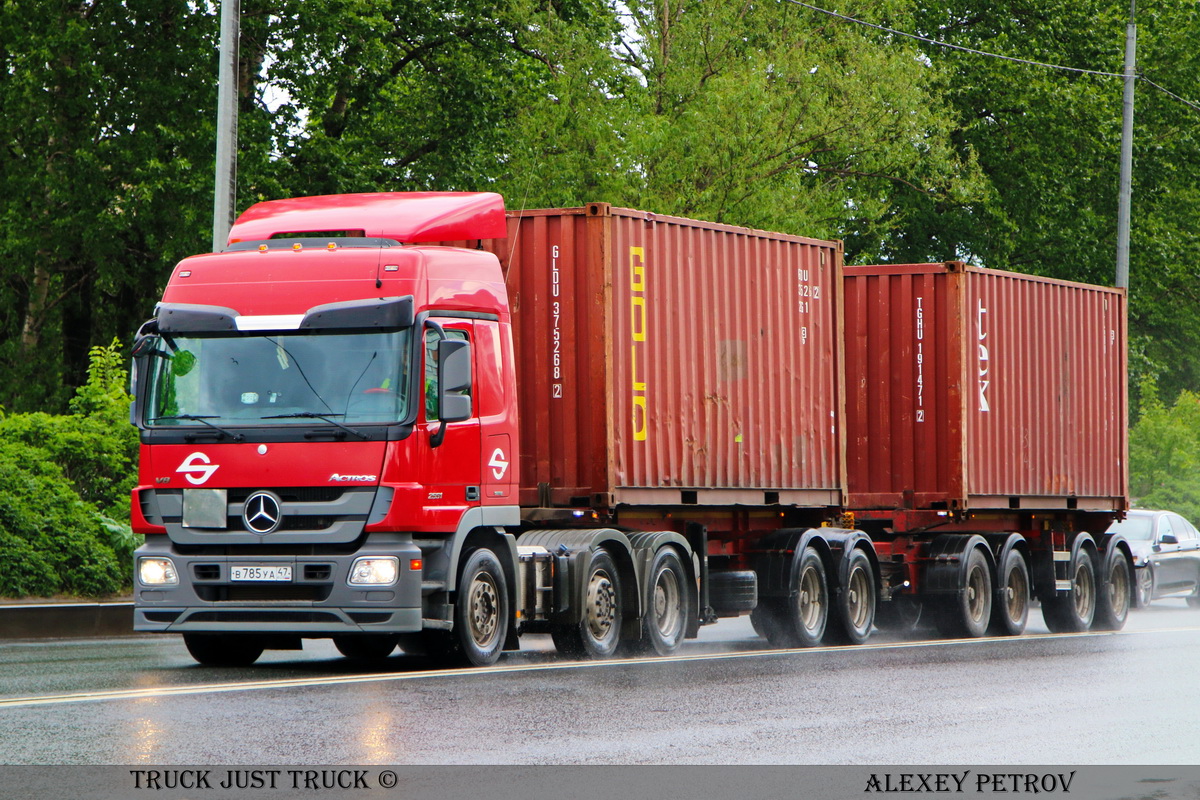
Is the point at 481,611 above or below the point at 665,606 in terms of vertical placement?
above

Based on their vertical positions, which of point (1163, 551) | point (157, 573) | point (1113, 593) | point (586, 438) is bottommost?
point (1113, 593)

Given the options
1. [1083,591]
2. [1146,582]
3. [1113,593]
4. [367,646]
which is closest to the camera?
[367,646]

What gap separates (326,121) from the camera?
3116 cm

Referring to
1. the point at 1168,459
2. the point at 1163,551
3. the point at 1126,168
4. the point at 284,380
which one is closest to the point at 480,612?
the point at 284,380

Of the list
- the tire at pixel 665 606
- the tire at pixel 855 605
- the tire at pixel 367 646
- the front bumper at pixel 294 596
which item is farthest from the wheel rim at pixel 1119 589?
the front bumper at pixel 294 596

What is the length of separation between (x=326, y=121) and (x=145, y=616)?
1983 cm

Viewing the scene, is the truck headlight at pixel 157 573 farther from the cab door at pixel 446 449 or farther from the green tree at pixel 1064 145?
the green tree at pixel 1064 145

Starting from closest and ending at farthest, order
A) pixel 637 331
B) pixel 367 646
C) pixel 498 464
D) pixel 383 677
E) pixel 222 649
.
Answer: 1. pixel 383 677
2. pixel 498 464
3. pixel 222 649
4. pixel 367 646
5. pixel 637 331

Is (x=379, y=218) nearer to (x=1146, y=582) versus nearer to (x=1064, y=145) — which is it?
(x=1146, y=582)

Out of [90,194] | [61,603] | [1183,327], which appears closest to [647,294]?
[61,603]

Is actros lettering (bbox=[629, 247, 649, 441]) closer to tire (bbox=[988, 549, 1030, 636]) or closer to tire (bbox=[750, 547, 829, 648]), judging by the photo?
tire (bbox=[750, 547, 829, 648])

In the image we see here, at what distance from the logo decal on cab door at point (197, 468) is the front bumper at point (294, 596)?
51 cm

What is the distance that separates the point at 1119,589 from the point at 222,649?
1298cm

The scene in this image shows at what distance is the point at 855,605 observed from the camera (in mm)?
17938
